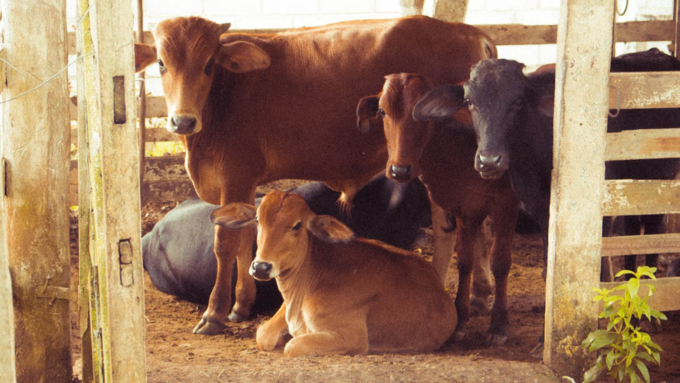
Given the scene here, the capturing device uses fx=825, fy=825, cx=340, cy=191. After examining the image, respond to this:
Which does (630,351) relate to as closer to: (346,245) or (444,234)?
(346,245)

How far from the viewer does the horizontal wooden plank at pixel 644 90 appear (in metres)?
4.39

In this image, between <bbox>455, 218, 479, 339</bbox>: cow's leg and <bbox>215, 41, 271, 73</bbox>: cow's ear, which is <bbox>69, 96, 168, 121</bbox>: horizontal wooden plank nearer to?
<bbox>215, 41, 271, 73</bbox>: cow's ear

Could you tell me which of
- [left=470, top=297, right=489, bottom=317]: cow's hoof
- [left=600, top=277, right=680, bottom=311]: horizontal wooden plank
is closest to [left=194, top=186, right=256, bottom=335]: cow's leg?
[left=470, top=297, right=489, bottom=317]: cow's hoof

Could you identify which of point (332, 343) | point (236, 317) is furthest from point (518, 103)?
point (236, 317)

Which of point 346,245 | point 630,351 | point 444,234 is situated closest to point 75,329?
point 346,245

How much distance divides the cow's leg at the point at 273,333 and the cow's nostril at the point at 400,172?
1145 millimetres

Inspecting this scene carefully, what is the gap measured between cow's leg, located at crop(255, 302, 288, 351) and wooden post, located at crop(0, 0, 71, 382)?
1270 mm

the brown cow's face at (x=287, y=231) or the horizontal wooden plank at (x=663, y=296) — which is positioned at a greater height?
the brown cow's face at (x=287, y=231)

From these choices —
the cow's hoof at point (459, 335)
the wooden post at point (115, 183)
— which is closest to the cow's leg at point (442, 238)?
the cow's hoof at point (459, 335)

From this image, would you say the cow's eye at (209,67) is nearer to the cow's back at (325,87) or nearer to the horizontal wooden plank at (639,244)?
the cow's back at (325,87)

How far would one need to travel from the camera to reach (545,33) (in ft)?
29.5

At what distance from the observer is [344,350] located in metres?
4.92

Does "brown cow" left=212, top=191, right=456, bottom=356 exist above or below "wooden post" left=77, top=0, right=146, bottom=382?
below

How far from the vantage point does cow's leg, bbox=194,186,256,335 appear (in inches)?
231
